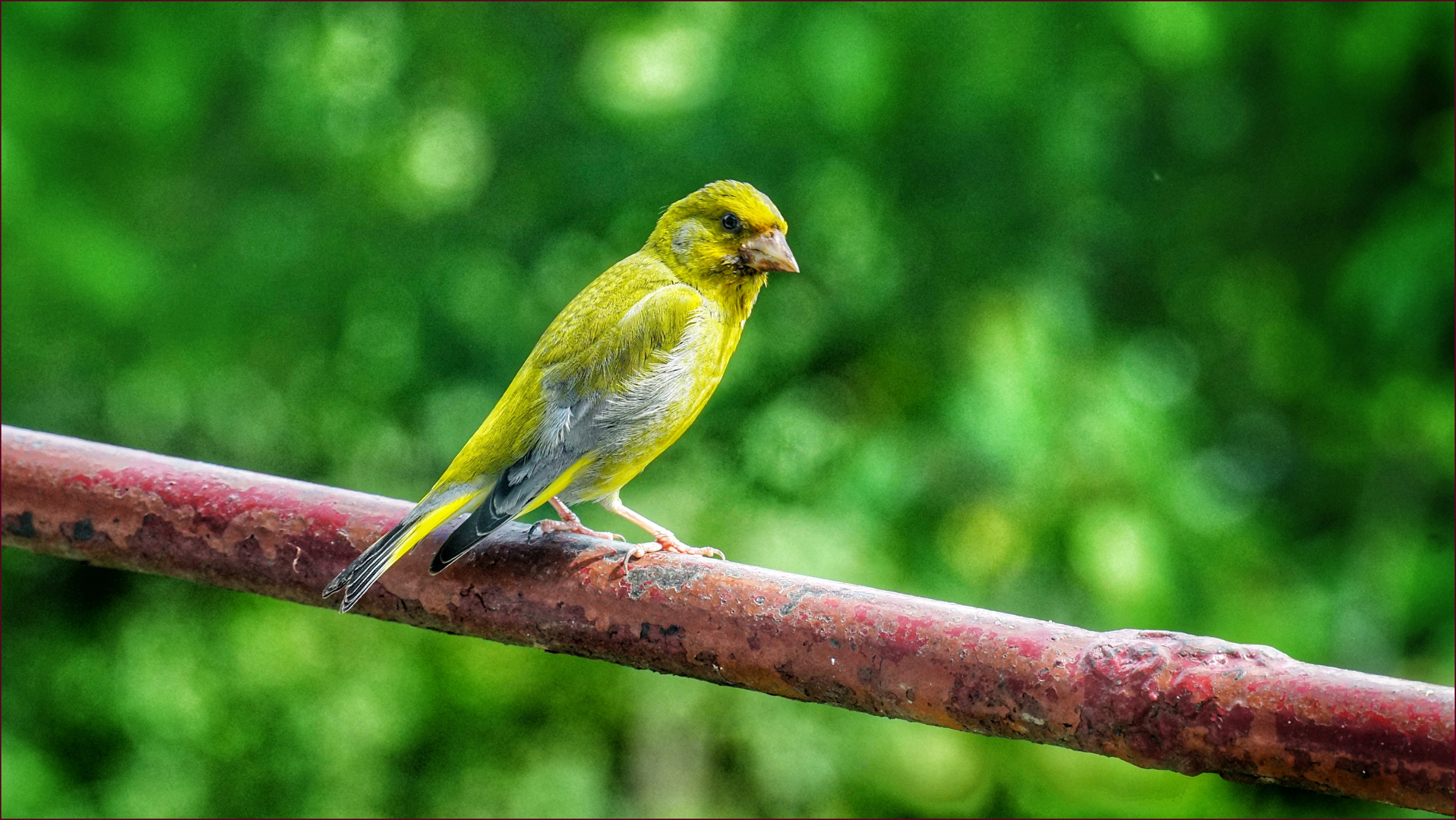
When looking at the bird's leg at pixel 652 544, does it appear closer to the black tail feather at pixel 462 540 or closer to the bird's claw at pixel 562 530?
the bird's claw at pixel 562 530

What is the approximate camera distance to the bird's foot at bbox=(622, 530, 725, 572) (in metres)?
1.84

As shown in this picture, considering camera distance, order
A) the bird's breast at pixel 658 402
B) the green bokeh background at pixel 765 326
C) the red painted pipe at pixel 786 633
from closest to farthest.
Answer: the red painted pipe at pixel 786 633
the bird's breast at pixel 658 402
the green bokeh background at pixel 765 326

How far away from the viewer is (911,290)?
386 cm

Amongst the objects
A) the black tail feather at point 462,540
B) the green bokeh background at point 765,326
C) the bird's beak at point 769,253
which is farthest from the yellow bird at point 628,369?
the green bokeh background at point 765,326

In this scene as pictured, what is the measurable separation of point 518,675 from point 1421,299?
2.76 meters

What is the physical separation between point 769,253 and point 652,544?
2.27 feet

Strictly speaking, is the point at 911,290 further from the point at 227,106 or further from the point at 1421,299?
the point at 227,106

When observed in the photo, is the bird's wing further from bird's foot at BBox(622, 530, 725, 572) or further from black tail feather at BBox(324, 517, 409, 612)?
black tail feather at BBox(324, 517, 409, 612)

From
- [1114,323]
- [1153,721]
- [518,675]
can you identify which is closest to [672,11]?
[1114,323]

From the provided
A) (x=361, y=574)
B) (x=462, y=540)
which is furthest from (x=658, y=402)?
(x=361, y=574)

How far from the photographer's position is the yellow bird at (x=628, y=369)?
229 centimetres

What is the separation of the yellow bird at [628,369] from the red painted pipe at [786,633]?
221 millimetres

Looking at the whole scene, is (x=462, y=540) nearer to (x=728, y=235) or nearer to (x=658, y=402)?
(x=658, y=402)

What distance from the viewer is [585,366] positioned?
242cm
